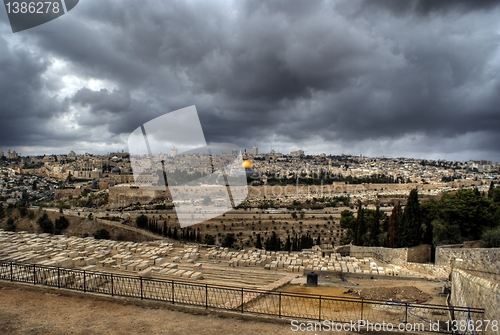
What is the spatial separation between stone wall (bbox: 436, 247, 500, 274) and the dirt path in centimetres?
626

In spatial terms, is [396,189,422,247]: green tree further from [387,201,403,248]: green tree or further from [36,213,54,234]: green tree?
[36,213,54,234]: green tree

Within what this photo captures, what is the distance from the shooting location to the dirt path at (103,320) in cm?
449

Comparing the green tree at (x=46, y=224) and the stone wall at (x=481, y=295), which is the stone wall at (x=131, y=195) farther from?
the stone wall at (x=481, y=295)

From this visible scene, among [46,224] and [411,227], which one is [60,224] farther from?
[411,227]

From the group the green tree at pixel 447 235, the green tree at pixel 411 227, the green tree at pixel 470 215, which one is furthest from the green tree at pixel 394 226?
the green tree at pixel 470 215

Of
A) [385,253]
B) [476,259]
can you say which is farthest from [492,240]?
[385,253]

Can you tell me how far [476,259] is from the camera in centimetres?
842

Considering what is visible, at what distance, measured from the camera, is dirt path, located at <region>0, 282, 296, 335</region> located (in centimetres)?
449

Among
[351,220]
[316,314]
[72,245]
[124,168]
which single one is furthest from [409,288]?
[124,168]

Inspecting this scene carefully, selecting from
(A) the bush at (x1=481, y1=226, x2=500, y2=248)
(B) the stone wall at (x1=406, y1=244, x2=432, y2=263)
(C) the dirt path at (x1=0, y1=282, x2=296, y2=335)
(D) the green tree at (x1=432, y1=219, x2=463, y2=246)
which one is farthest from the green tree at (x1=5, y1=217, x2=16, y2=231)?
(A) the bush at (x1=481, y1=226, x2=500, y2=248)

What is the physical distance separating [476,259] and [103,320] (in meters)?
8.97

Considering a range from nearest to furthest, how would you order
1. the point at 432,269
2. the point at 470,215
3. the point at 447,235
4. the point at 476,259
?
1. the point at 476,259
2. the point at 432,269
3. the point at 447,235
4. the point at 470,215

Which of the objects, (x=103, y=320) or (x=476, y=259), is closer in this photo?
(x=103, y=320)

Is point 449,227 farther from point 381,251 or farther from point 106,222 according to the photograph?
point 106,222
